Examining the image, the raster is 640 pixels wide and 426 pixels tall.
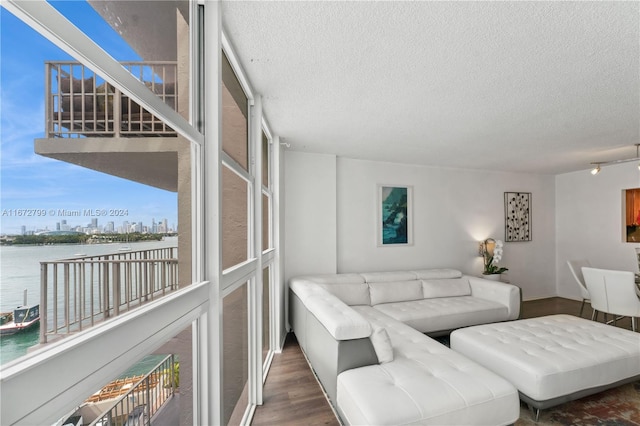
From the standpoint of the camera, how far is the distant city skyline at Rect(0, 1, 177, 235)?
1.52 ft

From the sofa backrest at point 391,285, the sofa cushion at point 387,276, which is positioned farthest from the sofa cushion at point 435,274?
the sofa cushion at point 387,276

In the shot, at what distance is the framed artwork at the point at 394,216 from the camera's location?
14.5ft

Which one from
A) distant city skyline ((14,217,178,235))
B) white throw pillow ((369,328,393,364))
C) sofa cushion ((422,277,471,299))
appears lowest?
sofa cushion ((422,277,471,299))

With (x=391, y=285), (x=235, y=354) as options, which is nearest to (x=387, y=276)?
(x=391, y=285)

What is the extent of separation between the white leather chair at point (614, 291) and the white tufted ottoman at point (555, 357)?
1026mm

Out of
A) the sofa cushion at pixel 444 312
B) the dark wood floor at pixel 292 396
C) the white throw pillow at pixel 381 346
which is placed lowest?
the dark wood floor at pixel 292 396

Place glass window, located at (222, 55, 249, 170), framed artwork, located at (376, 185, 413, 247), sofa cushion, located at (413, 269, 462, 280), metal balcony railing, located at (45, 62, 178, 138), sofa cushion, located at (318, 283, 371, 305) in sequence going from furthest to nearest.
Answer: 1. framed artwork, located at (376, 185, 413, 247)
2. sofa cushion, located at (413, 269, 462, 280)
3. sofa cushion, located at (318, 283, 371, 305)
4. glass window, located at (222, 55, 249, 170)
5. metal balcony railing, located at (45, 62, 178, 138)

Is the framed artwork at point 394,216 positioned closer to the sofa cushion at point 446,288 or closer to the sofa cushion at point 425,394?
the sofa cushion at point 446,288

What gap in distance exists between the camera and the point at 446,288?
4.07m

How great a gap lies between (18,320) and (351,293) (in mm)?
3370

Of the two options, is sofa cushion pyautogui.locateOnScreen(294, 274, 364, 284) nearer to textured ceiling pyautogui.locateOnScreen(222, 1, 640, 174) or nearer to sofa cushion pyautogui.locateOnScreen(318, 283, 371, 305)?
sofa cushion pyautogui.locateOnScreen(318, 283, 371, 305)

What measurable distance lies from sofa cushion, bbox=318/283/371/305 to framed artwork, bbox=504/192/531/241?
334 cm

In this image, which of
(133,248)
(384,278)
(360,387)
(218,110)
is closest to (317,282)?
(384,278)

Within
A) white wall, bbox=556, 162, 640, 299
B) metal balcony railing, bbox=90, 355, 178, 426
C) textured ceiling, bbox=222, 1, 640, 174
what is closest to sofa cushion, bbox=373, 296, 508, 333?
textured ceiling, bbox=222, 1, 640, 174
